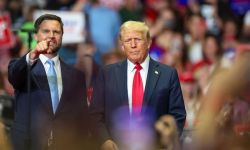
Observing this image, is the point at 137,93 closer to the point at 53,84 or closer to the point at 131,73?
the point at 131,73

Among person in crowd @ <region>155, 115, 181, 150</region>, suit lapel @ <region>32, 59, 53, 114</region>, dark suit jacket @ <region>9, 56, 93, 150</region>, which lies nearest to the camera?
person in crowd @ <region>155, 115, 181, 150</region>

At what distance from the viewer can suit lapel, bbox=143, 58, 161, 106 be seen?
6.75 metres

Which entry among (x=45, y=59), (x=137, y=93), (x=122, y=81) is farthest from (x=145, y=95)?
(x=45, y=59)

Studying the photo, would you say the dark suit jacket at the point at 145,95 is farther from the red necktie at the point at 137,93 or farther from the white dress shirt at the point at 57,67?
the white dress shirt at the point at 57,67

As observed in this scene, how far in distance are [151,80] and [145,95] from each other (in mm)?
145

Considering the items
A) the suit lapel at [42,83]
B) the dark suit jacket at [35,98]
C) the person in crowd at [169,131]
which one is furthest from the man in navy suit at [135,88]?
the person in crowd at [169,131]

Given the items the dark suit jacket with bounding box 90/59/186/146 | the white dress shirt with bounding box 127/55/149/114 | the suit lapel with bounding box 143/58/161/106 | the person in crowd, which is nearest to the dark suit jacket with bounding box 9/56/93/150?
the dark suit jacket with bounding box 90/59/186/146

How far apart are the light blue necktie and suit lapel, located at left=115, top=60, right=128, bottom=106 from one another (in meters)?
0.48

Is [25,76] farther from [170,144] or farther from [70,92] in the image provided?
[170,144]

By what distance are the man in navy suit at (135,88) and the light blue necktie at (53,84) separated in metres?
0.28

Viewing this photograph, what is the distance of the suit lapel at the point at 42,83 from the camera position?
6.66 m

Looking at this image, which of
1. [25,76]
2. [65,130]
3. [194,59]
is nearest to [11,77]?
[25,76]

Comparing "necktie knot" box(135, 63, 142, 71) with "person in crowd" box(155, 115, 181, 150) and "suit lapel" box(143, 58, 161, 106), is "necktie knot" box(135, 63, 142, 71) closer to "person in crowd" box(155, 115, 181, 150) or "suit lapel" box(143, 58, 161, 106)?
"suit lapel" box(143, 58, 161, 106)

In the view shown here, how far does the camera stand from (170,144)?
3.08 m
